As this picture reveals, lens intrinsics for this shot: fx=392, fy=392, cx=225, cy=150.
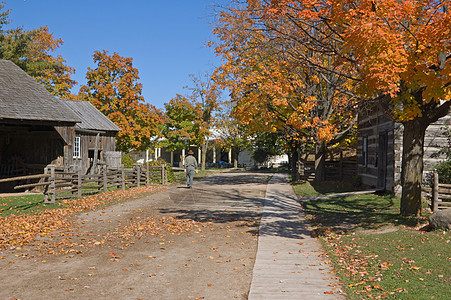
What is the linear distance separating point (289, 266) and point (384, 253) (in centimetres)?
211

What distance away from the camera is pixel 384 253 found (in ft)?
26.0

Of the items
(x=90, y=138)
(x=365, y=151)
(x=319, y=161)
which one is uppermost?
(x=90, y=138)

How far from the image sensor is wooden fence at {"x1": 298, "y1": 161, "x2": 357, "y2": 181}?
26681 mm

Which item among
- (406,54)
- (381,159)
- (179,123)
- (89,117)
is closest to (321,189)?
(381,159)

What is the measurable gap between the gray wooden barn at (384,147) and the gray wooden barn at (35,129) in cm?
1513

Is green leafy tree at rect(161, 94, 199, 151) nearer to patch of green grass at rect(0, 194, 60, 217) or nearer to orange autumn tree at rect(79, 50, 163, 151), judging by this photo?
orange autumn tree at rect(79, 50, 163, 151)

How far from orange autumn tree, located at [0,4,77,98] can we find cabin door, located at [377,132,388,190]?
28.7 m

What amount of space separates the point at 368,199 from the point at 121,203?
1032 centimetres

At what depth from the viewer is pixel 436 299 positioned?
5.43m

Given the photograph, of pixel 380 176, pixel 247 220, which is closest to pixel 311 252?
pixel 247 220

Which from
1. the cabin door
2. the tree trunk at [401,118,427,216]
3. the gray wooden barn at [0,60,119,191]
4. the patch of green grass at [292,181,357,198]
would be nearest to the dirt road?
the tree trunk at [401,118,427,216]

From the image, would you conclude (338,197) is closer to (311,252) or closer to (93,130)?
(311,252)

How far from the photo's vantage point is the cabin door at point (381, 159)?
18186mm

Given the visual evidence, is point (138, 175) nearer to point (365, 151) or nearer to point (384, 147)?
point (365, 151)
